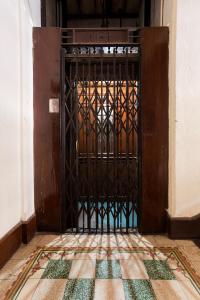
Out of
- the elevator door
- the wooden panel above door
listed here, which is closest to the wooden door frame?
the wooden panel above door

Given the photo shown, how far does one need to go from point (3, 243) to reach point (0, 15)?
2149 millimetres

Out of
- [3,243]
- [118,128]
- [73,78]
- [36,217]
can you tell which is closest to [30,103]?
[73,78]

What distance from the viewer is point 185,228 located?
3.05 meters

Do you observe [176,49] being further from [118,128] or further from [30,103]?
[30,103]

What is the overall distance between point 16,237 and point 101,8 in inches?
188

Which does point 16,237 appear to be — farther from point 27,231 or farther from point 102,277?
point 102,277

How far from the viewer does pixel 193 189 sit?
3.07 metres

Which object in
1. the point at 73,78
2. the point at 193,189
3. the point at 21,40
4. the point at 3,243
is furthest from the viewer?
the point at 73,78

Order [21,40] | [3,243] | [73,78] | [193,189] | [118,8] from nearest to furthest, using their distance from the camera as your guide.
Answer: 1. [3,243]
2. [21,40]
3. [193,189]
4. [73,78]
5. [118,8]

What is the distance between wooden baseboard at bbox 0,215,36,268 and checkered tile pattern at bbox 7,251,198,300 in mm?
295

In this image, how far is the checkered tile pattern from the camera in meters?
1.98

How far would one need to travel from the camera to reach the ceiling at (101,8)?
514 centimetres

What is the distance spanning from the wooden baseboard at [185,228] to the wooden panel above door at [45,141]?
4.69ft

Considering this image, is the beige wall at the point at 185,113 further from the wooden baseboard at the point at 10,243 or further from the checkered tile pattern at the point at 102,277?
the wooden baseboard at the point at 10,243
